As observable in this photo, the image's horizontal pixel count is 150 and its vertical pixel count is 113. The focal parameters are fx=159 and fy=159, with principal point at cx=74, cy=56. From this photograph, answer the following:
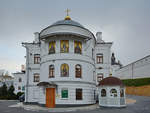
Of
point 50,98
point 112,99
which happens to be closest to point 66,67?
point 50,98

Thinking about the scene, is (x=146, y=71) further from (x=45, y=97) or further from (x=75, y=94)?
(x=45, y=97)

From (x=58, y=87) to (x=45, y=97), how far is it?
85.9 inches

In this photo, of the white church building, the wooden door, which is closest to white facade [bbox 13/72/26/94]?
the white church building

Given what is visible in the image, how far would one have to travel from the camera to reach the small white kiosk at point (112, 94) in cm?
1838

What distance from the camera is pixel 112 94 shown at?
18.7 meters

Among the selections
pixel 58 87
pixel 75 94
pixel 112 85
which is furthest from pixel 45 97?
pixel 112 85

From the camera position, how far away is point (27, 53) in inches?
965

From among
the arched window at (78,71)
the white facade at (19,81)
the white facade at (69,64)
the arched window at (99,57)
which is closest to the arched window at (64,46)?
the white facade at (69,64)

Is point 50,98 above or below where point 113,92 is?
below

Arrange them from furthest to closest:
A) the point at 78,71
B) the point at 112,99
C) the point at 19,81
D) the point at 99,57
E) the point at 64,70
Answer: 1. the point at 19,81
2. the point at 99,57
3. the point at 78,71
4. the point at 64,70
5. the point at 112,99

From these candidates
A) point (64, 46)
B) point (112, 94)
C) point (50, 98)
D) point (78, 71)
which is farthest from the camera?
point (78, 71)

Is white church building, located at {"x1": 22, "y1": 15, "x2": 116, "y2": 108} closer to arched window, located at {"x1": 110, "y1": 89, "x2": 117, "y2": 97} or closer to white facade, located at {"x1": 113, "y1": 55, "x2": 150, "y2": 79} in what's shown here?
arched window, located at {"x1": 110, "y1": 89, "x2": 117, "y2": 97}

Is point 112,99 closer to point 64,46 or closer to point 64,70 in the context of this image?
point 64,70

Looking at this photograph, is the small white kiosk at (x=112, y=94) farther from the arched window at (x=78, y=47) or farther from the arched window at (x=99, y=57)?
the arched window at (x=99, y=57)
